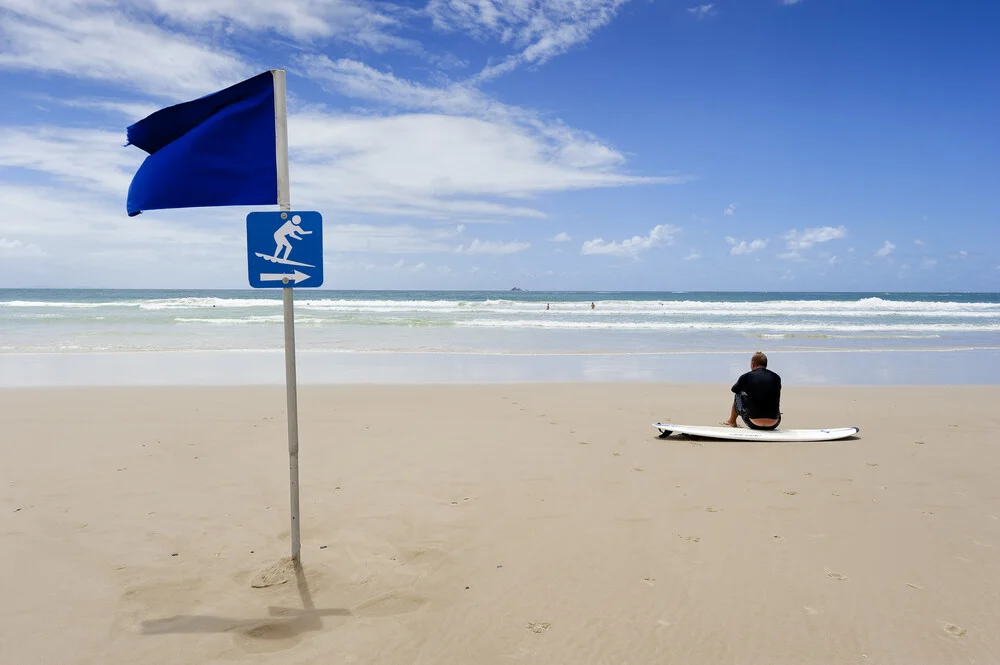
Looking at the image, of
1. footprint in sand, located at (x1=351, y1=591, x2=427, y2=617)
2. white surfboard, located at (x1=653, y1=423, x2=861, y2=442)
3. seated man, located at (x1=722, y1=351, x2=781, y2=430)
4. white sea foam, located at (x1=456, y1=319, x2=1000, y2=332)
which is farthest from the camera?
white sea foam, located at (x1=456, y1=319, x2=1000, y2=332)

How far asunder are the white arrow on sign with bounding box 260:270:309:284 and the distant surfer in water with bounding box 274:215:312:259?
113 mm

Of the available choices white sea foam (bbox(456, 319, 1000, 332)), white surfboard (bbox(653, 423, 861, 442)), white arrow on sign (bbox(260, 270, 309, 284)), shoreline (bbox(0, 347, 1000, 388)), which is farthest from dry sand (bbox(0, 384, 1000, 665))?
white sea foam (bbox(456, 319, 1000, 332))

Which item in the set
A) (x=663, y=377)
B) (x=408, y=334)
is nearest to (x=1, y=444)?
(x=663, y=377)

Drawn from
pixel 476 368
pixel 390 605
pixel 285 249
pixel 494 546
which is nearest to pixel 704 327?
pixel 476 368

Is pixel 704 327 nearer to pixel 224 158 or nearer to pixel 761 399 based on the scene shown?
pixel 761 399

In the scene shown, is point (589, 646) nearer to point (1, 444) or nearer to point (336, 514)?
point (336, 514)

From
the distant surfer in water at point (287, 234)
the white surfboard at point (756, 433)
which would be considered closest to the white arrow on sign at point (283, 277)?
the distant surfer in water at point (287, 234)

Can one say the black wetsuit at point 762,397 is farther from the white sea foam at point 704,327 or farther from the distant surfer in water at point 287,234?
the white sea foam at point 704,327

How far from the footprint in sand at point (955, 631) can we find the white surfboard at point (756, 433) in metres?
4.42

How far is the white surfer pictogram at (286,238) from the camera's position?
3.77 meters

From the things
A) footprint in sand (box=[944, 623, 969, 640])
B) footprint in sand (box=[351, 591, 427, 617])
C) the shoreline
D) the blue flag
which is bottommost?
footprint in sand (box=[351, 591, 427, 617])

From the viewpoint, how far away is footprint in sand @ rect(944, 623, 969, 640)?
3.47 meters

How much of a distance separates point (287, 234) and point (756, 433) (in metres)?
6.62

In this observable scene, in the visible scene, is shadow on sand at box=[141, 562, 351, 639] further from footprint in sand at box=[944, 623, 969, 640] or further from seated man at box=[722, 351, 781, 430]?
seated man at box=[722, 351, 781, 430]
